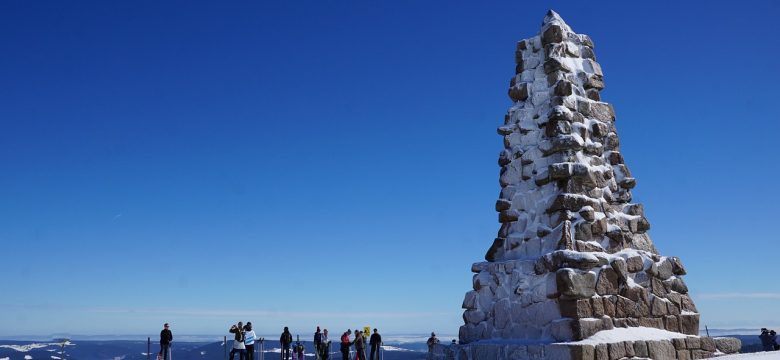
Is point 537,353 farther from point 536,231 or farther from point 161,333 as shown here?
point 161,333

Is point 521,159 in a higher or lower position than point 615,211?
higher

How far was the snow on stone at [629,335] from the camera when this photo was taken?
7184 millimetres

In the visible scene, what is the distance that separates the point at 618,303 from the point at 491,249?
2029 mm

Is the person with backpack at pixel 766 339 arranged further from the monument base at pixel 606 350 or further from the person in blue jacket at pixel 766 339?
the monument base at pixel 606 350

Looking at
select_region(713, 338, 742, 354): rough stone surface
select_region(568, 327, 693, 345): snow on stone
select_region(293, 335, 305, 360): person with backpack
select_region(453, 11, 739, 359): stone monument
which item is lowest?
select_region(293, 335, 305, 360): person with backpack

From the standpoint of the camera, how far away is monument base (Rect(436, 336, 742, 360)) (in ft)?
23.0

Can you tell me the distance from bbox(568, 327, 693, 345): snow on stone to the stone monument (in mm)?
74

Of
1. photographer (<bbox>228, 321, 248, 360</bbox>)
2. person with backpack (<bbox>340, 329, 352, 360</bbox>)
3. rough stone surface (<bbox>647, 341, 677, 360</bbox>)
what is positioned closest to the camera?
rough stone surface (<bbox>647, 341, 677, 360</bbox>)

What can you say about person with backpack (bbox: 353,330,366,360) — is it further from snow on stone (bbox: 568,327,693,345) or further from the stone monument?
snow on stone (bbox: 568,327,693,345)

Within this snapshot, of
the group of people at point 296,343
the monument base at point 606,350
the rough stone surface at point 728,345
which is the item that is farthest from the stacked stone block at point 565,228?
the group of people at point 296,343

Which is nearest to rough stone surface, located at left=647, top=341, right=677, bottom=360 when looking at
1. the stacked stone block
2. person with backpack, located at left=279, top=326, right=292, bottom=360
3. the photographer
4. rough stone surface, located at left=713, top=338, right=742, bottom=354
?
the stacked stone block

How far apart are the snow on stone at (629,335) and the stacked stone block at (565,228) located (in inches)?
3.8

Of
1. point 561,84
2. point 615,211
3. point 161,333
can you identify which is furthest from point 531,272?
point 161,333

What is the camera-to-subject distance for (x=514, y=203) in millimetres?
8898
